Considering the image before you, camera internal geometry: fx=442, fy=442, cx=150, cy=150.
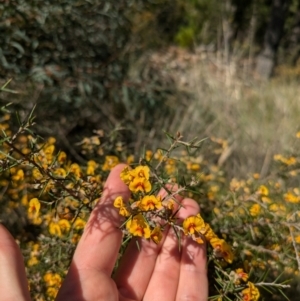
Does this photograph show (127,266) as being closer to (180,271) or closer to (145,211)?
(180,271)

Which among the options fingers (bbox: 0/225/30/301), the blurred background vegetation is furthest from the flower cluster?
the blurred background vegetation

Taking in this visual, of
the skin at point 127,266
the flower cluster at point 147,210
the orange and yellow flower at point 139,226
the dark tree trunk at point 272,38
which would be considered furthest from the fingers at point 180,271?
the dark tree trunk at point 272,38

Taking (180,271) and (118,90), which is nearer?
(180,271)

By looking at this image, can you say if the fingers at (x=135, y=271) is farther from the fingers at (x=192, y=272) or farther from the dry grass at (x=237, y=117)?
the dry grass at (x=237, y=117)

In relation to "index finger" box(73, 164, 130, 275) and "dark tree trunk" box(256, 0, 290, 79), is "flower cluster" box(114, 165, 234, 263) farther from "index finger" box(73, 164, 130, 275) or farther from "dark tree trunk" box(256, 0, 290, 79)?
"dark tree trunk" box(256, 0, 290, 79)

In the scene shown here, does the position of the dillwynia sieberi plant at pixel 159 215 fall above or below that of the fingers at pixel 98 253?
above

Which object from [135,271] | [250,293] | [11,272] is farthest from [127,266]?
[11,272]
